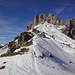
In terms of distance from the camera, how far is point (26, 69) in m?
36.6

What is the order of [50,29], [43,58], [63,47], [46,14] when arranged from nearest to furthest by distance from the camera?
[43,58]
[63,47]
[50,29]
[46,14]

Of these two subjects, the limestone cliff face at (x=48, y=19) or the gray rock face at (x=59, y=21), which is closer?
the gray rock face at (x=59, y=21)

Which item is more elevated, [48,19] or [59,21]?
[48,19]

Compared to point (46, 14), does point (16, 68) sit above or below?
below

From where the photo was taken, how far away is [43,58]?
46344mm

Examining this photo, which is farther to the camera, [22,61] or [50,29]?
[50,29]

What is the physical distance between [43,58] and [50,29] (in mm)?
75699

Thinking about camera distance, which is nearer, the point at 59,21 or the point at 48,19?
the point at 59,21

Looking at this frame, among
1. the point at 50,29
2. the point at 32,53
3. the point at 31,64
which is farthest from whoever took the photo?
the point at 50,29

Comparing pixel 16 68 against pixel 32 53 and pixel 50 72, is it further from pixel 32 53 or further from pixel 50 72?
pixel 32 53

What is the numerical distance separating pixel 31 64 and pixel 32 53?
9330 millimetres

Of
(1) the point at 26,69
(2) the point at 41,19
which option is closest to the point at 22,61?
(1) the point at 26,69

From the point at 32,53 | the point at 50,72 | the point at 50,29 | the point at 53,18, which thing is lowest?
the point at 50,72

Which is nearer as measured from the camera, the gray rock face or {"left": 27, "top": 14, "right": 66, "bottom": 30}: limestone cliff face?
the gray rock face
